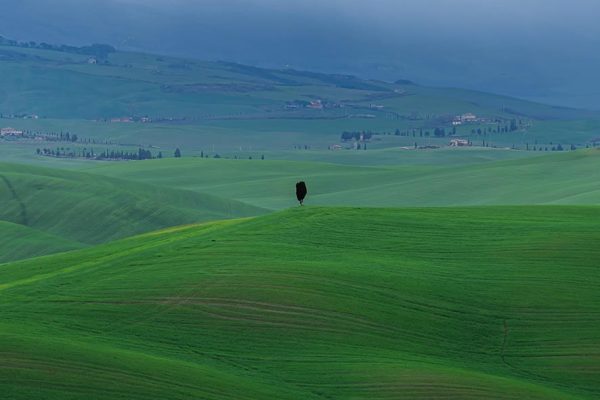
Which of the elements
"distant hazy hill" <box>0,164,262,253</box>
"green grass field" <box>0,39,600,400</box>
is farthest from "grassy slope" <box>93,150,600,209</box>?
"green grass field" <box>0,39,600,400</box>

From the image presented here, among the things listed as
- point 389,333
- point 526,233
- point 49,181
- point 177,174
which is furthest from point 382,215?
point 177,174

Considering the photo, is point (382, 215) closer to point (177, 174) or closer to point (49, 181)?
point (49, 181)

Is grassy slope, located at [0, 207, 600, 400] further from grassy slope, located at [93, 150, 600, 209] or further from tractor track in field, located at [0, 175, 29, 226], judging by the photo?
tractor track in field, located at [0, 175, 29, 226]

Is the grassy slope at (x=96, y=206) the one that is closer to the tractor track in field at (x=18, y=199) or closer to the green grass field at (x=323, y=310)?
the tractor track in field at (x=18, y=199)

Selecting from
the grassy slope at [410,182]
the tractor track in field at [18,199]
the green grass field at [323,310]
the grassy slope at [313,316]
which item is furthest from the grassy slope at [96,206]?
the grassy slope at [313,316]

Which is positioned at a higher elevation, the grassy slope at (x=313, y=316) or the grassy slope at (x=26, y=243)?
the grassy slope at (x=313, y=316)
